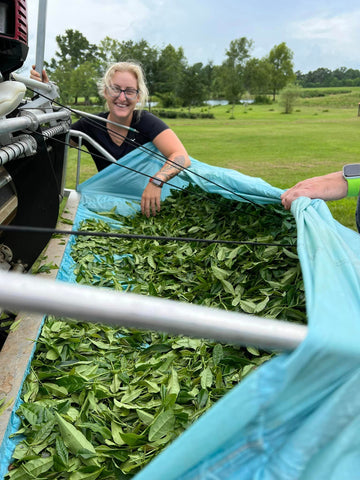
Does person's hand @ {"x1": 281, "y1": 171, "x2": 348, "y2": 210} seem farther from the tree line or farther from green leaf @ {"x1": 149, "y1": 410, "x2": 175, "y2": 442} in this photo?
the tree line

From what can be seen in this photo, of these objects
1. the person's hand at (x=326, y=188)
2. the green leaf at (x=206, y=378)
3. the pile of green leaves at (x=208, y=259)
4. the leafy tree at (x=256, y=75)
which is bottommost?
the green leaf at (x=206, y=378)

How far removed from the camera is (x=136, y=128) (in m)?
4.18

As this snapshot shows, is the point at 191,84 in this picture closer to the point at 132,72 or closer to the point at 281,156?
the point at 281,156

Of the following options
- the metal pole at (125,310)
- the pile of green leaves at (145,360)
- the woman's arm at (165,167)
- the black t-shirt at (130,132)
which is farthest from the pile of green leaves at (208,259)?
the metal pole at (125,310)

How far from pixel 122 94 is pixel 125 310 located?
3.66 m

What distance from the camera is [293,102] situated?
1574 inches

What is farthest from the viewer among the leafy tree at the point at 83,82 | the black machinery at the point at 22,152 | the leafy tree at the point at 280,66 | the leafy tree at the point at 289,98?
the leafy tree at the point at 280,66

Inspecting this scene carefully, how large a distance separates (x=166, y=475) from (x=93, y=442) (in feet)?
3.34

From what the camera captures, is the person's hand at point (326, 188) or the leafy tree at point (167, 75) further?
the leafy tree at point (167, 75)

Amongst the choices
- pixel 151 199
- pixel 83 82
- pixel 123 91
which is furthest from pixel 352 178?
pixel 83 82

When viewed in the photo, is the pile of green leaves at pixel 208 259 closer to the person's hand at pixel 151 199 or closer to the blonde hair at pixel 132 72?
the person's hand at pixel 151 199

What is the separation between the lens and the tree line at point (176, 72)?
37094 millimetres

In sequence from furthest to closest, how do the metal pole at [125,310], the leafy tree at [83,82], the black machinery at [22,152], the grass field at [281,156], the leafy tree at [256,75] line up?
the leafy tree at [256,75] → the leafy tree at [83,82] → the grass field at [281,156] → the black machinery at [22,152] → the metal pole at [125,310]

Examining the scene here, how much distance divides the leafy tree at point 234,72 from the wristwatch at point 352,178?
120 ft
